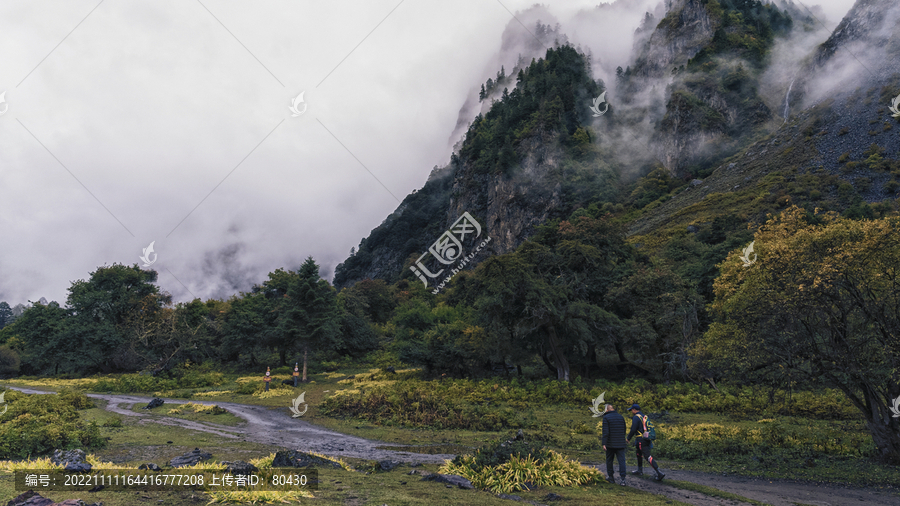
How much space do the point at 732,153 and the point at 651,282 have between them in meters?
79.1

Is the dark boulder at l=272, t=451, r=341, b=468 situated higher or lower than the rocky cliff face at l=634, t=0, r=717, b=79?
lower

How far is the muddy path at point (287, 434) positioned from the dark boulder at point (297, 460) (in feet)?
7.65

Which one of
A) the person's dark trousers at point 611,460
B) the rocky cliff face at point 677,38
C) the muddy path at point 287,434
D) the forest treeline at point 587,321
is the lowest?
the muddy path at point 287,434

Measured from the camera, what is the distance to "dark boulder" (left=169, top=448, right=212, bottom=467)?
8.16 meters

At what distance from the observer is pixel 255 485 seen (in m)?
6.10

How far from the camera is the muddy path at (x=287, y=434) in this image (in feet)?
37.5

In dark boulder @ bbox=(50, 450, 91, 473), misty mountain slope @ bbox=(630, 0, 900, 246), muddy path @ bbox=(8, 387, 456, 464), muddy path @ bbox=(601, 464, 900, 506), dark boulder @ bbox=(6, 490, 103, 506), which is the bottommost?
muddy path @ bbox=(8, 387, 456, 464)

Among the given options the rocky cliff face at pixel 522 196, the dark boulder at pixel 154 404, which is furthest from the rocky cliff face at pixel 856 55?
the dark boulder at pixel 154 404

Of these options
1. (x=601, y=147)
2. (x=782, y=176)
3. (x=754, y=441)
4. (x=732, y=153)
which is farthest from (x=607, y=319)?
(x=601, y=147)

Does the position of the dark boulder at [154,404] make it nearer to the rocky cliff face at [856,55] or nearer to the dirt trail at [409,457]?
the dirt trail at [409,457]

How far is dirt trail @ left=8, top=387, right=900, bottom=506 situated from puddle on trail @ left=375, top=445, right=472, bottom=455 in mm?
358

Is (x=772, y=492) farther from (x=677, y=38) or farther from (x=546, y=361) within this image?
(x=677, y=38)

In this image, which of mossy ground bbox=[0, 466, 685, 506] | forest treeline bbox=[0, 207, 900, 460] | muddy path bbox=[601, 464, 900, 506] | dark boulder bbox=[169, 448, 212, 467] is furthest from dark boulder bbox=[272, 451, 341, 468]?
forest treeline bbox=[0, 207, 900, 460]

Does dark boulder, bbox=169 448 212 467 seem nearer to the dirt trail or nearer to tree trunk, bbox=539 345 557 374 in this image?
the dirt trail
